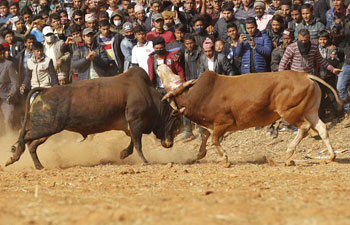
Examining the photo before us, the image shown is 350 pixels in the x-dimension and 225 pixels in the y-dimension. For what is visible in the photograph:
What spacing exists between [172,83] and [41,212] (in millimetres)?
5540

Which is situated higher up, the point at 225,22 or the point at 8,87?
the point at 225,22

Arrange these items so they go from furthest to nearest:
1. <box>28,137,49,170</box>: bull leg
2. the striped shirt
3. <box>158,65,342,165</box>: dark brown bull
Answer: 1. the striped shirt
2. <box>28,137,49,170</box>: bull leg
3. <box>158,65,342,165</box>: dark brown bull

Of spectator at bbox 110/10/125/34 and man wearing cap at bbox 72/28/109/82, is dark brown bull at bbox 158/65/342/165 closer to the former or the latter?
man wearing cap at bbox 72/28/109/82

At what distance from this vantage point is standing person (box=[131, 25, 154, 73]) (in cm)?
1492

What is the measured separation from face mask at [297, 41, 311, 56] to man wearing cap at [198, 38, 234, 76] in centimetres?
145

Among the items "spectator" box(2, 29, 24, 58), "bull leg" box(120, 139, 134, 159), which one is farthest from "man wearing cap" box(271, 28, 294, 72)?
"spectator" box(2, 29, 24, 58)

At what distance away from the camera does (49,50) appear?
1619 cm

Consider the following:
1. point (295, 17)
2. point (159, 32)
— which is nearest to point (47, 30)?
point (159, 32)

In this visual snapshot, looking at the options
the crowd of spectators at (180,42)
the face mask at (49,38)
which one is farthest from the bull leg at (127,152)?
the face mask at (49,38)

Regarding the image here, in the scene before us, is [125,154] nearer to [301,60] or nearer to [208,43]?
[208,43]

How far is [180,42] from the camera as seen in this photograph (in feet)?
49.5

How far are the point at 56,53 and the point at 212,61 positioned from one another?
3.48 meters

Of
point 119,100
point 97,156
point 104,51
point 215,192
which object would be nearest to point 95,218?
point 215,192

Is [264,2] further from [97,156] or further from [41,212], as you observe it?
[41,212]
